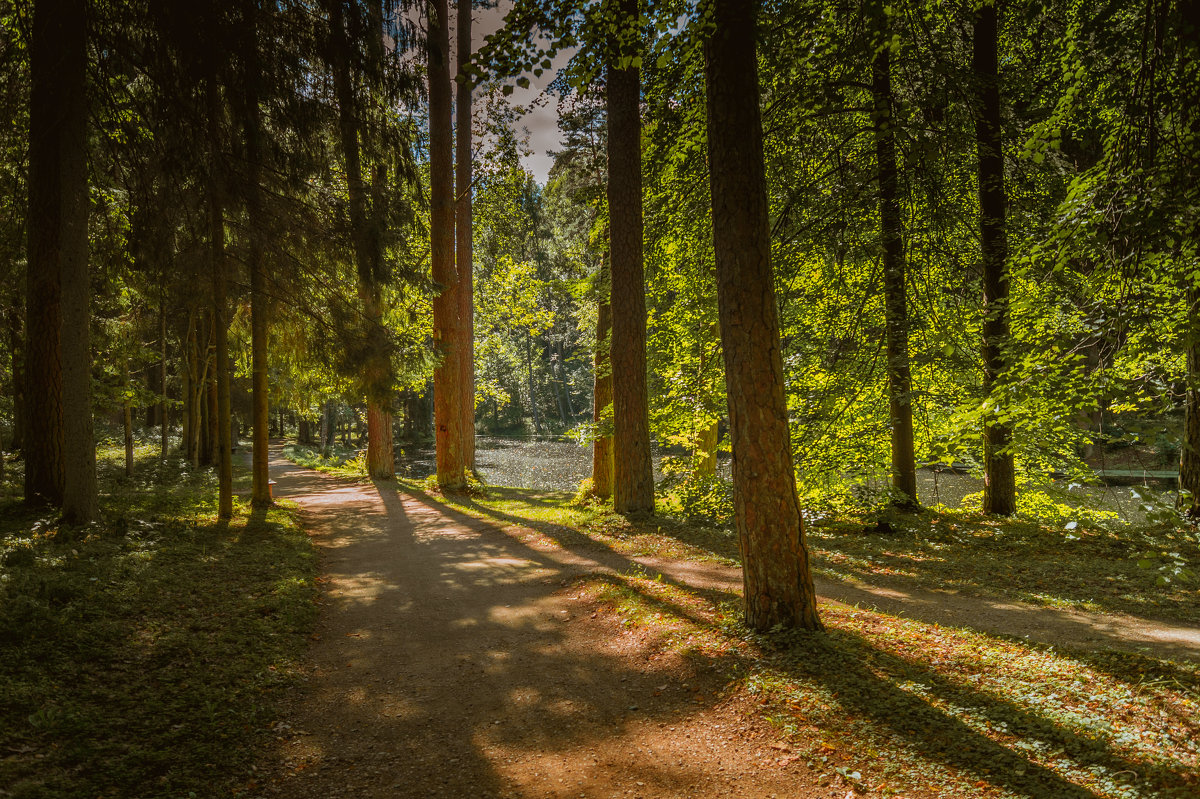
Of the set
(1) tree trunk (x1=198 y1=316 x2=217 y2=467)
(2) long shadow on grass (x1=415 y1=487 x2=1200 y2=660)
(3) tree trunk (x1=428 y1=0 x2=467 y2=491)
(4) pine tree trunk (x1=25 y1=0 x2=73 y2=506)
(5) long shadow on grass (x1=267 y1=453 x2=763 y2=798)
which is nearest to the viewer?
(5) long shadow on grass (x1=267 y1=453 x2=763 y2=798)

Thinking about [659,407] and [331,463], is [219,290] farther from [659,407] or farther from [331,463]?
[331,463]

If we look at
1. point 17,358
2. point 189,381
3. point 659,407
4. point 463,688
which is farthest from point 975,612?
point 189,381

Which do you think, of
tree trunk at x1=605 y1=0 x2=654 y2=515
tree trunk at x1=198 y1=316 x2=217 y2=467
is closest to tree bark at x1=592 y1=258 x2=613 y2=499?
tree trunk at x1=605 y1=0 x2=654 y2=515

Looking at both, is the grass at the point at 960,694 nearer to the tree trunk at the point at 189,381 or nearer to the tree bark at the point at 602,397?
the tree bark at the point at 602,397

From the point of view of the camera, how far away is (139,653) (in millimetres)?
4574

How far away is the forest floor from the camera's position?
3312 millimetres

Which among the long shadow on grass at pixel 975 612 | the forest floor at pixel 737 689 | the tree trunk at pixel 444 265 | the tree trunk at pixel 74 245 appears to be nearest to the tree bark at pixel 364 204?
the tree trunk at pixel 74 245

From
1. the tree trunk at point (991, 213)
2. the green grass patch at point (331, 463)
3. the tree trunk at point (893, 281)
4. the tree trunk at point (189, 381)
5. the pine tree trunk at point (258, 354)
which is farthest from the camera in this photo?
the green grass patch at point (331, 463)

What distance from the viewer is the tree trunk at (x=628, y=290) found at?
989 cm

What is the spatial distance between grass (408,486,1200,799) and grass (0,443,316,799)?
318 cm

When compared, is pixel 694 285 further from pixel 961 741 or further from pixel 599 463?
pixel 961 741

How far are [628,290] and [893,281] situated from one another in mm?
3980

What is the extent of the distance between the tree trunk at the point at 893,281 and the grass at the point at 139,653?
8.29 m

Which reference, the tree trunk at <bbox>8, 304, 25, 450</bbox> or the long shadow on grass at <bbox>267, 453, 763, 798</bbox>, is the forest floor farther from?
the tree trunk at <bbox>8, 304, 25, 450</bbox>
